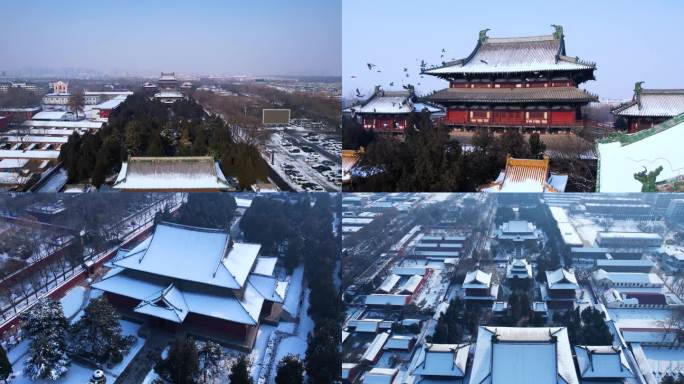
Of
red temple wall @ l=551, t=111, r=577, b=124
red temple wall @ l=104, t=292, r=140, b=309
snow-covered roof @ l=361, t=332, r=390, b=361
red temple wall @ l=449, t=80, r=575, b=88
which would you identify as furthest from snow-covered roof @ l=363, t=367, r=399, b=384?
red temple wall @ l=449, t=80, r=575, b=88

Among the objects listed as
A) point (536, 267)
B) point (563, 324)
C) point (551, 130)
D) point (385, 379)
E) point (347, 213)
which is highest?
point (551, 130)

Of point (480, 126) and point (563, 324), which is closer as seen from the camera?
point (563, 324)

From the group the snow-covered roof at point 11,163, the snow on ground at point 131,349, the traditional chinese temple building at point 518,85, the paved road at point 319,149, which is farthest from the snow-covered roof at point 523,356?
the snow-covered roof at point 11,163

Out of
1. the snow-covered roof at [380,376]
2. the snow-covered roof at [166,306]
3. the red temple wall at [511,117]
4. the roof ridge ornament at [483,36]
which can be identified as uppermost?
the roof ridge ornament at [483,36]

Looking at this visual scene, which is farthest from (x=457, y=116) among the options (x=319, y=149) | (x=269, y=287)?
(x=269, y=287)

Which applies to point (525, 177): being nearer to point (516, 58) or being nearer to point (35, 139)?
point (516, 58)

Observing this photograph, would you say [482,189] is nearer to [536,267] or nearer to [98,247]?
[536,267]

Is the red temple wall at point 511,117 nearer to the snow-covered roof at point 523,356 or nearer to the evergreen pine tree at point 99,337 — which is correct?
the snow-covered roof at point 523,356

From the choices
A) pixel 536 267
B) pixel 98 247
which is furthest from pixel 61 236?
pixel 536 267
